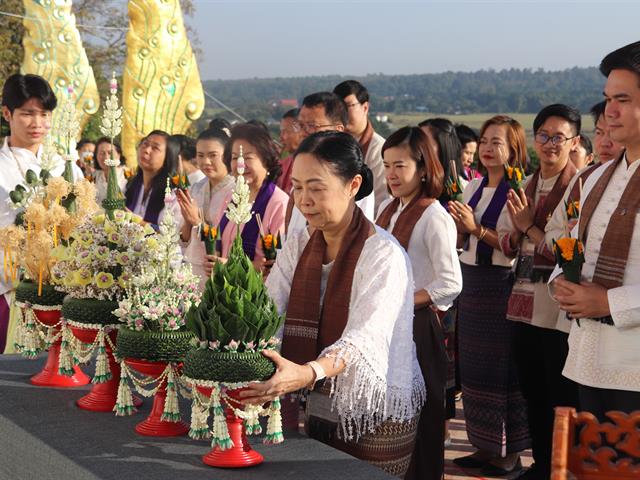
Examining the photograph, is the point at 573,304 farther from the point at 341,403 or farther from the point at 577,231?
the point at 341,403

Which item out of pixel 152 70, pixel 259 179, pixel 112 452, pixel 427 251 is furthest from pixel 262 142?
pixel 152 70

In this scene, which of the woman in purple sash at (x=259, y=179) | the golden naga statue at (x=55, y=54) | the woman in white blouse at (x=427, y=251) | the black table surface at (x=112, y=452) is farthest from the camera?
the golden naga statue at (x=55, y=54)

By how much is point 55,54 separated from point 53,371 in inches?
436

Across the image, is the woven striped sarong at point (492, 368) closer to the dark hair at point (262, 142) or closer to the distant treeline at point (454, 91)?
the dark hair at point (262, 142)

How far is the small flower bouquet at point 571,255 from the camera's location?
2.54m

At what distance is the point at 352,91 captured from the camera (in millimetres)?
5395

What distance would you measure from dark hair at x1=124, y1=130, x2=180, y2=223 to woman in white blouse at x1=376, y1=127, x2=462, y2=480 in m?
1.94

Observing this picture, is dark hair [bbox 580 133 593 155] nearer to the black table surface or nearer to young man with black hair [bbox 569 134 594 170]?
young man with black hair [bbox 569 134 594 170]

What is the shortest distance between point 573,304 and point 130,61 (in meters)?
10.8

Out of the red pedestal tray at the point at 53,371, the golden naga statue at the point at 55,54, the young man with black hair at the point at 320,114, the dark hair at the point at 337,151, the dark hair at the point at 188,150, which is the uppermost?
the golden naga statue at the point at 55,54

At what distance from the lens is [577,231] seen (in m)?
2.82

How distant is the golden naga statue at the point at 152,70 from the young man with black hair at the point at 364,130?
7308 millimetres

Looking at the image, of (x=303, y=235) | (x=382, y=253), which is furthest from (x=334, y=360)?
(x=303, y=235)

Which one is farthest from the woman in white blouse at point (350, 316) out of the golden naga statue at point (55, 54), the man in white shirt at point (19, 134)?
the golden naga statue at point (55, 54)
